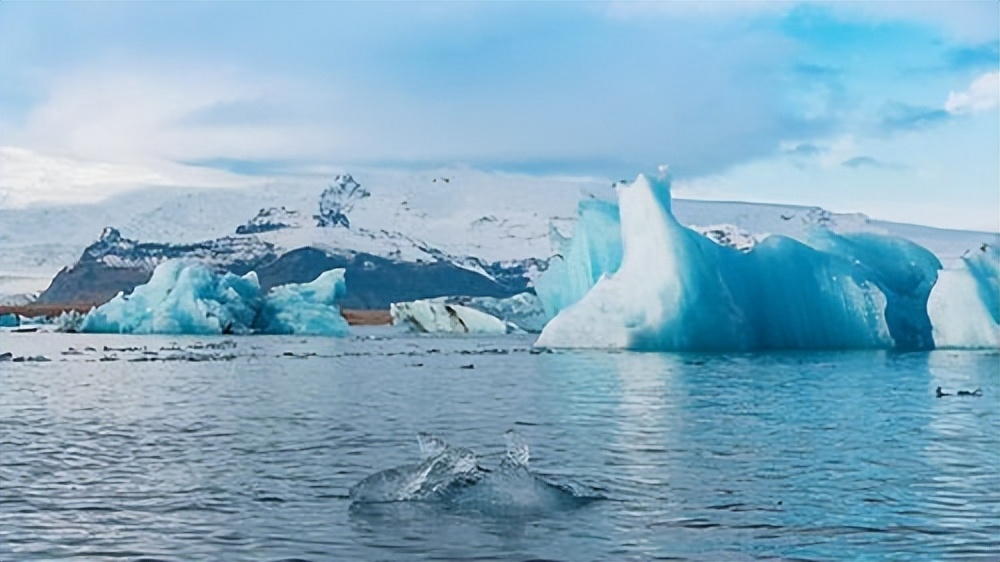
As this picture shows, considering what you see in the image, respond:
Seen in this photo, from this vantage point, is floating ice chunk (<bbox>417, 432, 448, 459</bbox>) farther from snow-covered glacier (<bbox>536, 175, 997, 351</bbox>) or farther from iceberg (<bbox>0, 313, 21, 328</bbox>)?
iceberg (<bbox>0, 313, 21, 328</bbox>)

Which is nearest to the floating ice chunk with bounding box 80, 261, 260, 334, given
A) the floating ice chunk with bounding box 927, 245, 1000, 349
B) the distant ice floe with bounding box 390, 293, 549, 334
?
the distant ice floe with bounding box 390, 293, 549, 334

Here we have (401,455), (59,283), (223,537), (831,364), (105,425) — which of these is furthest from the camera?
(59,283)

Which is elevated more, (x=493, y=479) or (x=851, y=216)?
(x=851, y=216)

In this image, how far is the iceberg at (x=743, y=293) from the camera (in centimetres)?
3722

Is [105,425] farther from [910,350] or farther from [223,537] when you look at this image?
[910,350]

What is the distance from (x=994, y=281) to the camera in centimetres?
4075

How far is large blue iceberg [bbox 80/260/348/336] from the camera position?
57969 millimetres

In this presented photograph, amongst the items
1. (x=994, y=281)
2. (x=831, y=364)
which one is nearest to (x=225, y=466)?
(x=831, y=364)

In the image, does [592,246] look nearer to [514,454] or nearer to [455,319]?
[455,319]

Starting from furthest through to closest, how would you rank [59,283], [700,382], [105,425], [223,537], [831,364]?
[59,283], [831,364], [700,382], [105,425], [223,537]

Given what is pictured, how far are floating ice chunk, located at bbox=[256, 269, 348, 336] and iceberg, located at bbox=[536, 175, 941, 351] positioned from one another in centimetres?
2271

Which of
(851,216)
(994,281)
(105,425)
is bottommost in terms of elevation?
(105,425)

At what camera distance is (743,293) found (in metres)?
39.5

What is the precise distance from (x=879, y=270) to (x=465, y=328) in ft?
104
